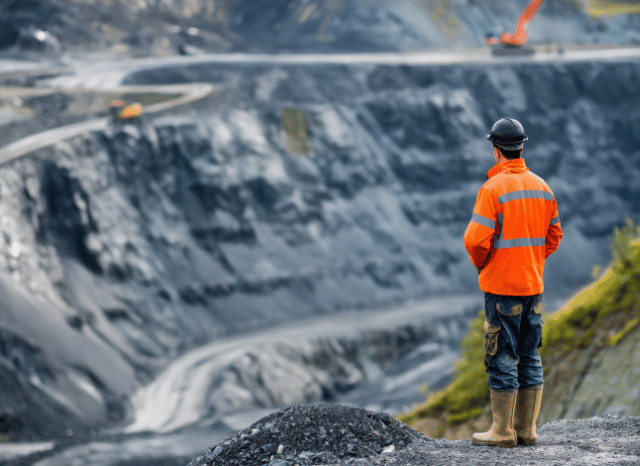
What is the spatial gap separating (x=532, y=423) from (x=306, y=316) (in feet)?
97.5

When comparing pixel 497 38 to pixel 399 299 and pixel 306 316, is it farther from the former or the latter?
pixel 306 316

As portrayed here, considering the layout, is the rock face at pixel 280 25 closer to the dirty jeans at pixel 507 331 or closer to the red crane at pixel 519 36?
the red crane at pixel 519 36

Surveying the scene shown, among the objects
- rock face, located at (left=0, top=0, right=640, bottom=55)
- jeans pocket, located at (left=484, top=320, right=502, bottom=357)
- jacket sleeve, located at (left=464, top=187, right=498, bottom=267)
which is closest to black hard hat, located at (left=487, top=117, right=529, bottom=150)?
jacket sleeve, located at (left=464, top=187, right=498, bottom=267)

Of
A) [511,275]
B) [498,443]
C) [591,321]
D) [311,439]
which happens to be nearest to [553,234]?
[511,275]

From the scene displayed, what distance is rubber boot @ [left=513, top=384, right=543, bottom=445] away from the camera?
5.61 meters

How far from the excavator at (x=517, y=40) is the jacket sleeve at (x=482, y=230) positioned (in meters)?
46.0

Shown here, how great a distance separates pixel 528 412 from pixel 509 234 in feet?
5.18

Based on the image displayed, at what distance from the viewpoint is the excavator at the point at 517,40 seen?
48.8m

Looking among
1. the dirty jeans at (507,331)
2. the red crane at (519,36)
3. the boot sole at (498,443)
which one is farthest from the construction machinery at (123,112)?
the boot sole at (498,443)

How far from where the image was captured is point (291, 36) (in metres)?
56.8

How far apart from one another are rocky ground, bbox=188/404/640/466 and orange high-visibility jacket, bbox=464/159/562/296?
1.32m

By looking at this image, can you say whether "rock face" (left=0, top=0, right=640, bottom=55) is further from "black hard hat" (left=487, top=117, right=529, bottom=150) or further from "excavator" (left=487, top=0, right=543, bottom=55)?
"black hard hat" (left=487, top=117, right=529, bottom=150)

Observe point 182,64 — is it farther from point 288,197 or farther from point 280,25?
point 280,25

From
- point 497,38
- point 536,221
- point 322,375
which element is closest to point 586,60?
point 497,38
